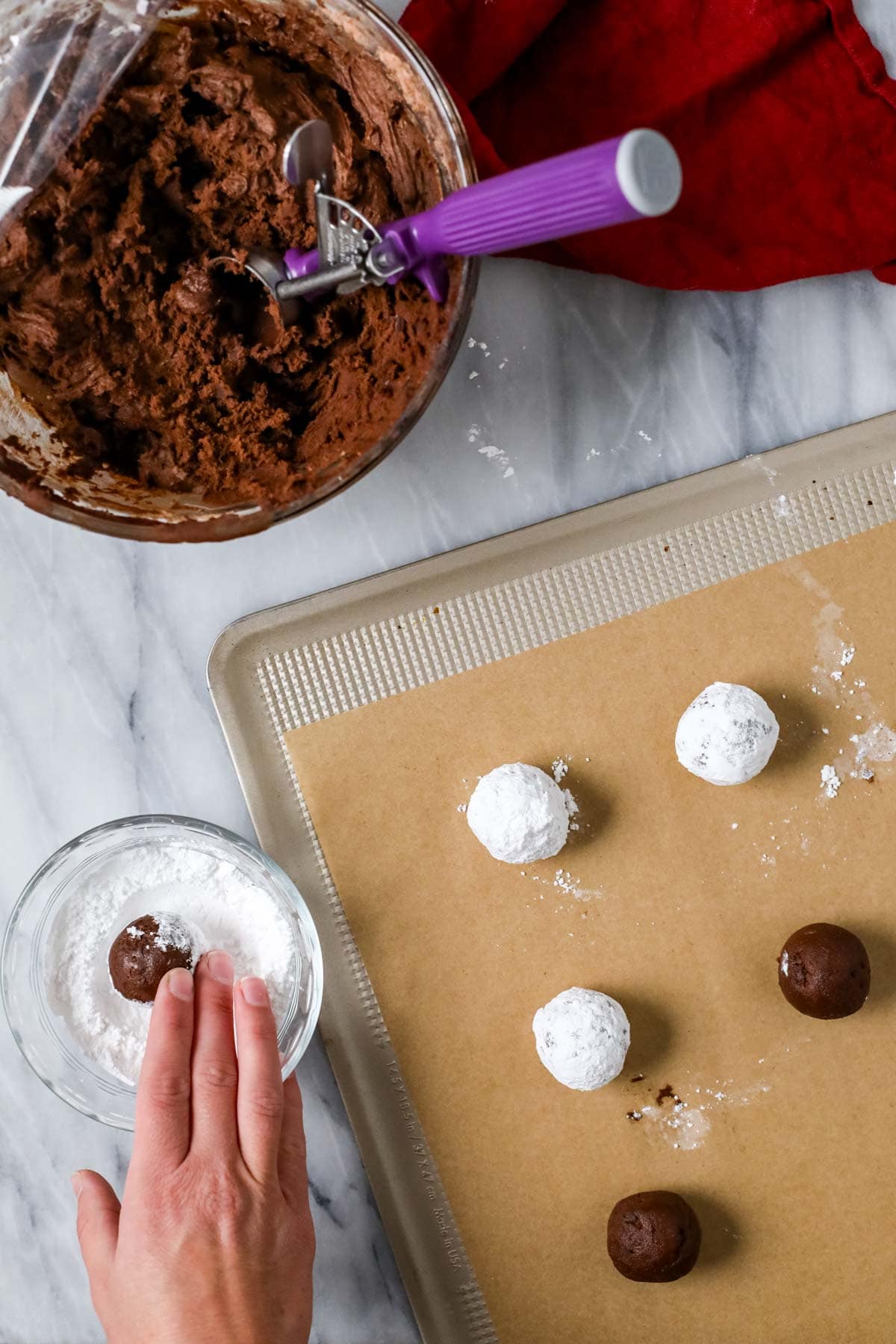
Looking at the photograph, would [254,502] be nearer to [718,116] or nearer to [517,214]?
[517,214]

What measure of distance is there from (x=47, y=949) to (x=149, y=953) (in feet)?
0.48

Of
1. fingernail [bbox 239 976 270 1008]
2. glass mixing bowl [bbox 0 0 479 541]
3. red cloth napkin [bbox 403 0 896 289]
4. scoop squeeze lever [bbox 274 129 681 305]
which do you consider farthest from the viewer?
red cloth napkin [bbox 403 0 896 289]

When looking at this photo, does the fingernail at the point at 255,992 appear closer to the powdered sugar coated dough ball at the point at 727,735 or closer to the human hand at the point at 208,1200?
the human hand at the point at 208,1200

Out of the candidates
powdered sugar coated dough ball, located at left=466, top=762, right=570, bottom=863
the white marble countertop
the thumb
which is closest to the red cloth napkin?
the white marble countertop

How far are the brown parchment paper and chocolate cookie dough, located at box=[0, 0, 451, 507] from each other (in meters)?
0.34

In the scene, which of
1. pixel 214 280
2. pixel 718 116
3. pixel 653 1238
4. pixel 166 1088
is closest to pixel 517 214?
pixel 214 280

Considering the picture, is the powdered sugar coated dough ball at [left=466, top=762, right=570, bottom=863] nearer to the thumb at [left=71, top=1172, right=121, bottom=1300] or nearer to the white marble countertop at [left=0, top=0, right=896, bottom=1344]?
the white marble countertop at [left=0, top=0, right=896, bottom=1344]

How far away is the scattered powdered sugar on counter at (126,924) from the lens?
3.92 feet

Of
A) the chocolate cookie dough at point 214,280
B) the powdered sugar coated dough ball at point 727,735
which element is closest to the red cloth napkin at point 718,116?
the chocolate cookie dough at point 214,280

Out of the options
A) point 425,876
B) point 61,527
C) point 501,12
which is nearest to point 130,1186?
point 425,876

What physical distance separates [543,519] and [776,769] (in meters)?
0.40

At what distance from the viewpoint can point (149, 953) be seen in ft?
3.74

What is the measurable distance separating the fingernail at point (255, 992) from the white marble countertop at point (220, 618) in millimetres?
178

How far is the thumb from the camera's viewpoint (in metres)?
1.12
